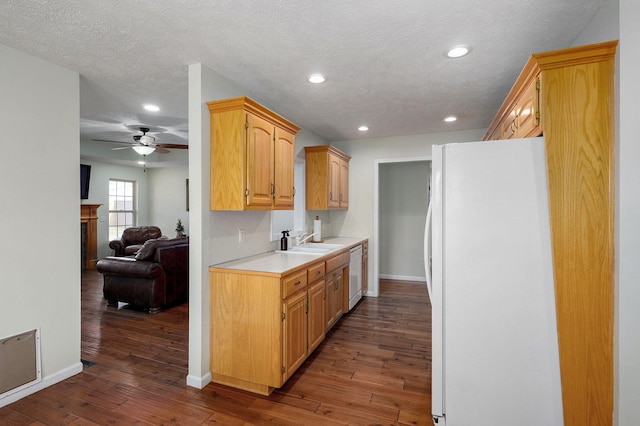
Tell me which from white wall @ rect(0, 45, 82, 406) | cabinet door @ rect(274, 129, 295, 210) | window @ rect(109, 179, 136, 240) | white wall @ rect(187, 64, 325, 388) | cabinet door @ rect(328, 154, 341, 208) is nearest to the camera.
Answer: white wall @ rect(0, 45, 82, 406)

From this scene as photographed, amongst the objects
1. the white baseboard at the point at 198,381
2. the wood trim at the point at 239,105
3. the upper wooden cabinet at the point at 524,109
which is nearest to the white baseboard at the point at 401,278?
the upper wooden cabinet at the point at 524,109

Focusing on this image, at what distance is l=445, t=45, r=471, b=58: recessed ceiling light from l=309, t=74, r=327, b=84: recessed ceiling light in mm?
986

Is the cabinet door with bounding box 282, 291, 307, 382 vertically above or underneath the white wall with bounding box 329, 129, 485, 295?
underneath

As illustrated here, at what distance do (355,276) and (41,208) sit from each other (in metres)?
3.40

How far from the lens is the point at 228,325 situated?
8.07 feet

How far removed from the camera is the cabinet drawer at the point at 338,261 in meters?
3.31

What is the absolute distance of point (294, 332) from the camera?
251 centimetres

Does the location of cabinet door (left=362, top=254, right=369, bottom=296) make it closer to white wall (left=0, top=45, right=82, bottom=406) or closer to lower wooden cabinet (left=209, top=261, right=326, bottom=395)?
lower wooden cabinet (left=209, top=261, right=326, bottom=395)

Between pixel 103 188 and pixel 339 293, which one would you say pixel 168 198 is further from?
pixel 339 293

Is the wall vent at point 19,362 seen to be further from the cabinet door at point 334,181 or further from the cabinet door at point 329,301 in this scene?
the cabinet door at point 334,181

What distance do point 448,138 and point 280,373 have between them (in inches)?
154

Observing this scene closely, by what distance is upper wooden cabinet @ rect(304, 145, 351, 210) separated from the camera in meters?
4.33

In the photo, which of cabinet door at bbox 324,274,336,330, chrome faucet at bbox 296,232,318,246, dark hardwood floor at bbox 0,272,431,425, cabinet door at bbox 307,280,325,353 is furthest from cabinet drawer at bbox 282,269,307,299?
chrome faucet at bbox 296,232,318,246

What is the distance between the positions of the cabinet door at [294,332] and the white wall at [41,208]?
176 cm
